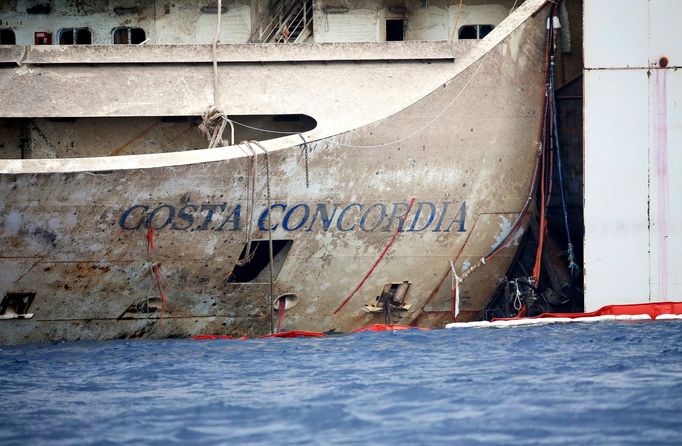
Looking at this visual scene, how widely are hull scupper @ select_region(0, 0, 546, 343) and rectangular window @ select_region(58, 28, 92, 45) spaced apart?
208 centimetres

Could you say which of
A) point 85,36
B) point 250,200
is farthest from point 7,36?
point 250,200

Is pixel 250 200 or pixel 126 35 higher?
pixel 126 35

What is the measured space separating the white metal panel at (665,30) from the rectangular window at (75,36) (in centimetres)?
721

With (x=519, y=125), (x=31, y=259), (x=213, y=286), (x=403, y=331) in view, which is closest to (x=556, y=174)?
(x=519, y=125)

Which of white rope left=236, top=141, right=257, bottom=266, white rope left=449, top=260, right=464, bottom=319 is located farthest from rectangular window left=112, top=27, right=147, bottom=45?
white rope left=449, top=260, right=464, bottom=319

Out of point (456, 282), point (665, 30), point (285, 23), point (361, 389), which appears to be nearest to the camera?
point (361, 389)

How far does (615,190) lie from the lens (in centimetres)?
1329

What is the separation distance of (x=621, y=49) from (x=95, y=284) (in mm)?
6534

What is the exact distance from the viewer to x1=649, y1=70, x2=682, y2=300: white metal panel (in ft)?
43.7

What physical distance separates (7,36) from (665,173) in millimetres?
8716

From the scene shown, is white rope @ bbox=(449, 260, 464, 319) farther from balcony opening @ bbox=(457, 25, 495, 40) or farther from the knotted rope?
balcony opening @ bbox=(457, 25, 495, 40)

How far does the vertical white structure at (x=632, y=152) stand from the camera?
521 inches

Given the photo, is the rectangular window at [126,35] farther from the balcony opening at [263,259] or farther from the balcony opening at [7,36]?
the balcony opening at [263,259]

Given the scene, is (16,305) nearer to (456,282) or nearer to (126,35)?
(126,35)
